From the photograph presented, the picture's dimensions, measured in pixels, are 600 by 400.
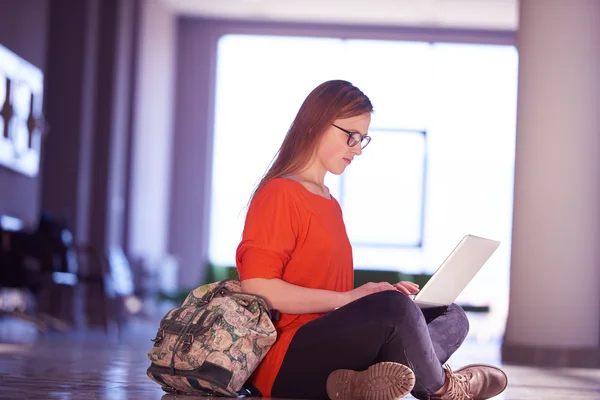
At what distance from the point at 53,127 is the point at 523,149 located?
5688 millimetres

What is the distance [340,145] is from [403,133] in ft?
39.1

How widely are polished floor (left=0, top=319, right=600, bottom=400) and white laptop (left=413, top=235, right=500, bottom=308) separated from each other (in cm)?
70

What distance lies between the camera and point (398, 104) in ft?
46.9

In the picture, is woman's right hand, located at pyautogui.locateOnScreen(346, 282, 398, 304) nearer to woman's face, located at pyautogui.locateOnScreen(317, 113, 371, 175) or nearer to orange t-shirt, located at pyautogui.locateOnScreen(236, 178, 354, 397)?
orange t-shirt, located at pyautogui.locateOnScreen(236, 178, 354, 397)

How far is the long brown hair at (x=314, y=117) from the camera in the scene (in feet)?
8.07

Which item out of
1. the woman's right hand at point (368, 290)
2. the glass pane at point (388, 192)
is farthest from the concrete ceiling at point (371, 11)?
the woman's right hand at point (368, 290)

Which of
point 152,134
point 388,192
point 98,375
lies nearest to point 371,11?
point 388,192

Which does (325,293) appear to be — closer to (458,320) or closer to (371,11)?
(458,320)

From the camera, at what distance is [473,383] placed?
2.59 metres

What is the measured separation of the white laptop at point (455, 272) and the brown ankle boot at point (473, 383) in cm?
18

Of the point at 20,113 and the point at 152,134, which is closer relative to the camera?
the point at 20,113

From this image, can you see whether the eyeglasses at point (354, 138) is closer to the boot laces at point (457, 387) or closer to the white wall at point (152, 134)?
the boot laces at point (457, 387)

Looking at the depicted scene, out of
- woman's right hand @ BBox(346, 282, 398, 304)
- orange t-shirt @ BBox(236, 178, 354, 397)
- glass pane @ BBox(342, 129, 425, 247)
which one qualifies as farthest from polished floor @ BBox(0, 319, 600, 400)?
glass pane @ BBox(342, 129, 425, 247)

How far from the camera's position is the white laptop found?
237 cm
